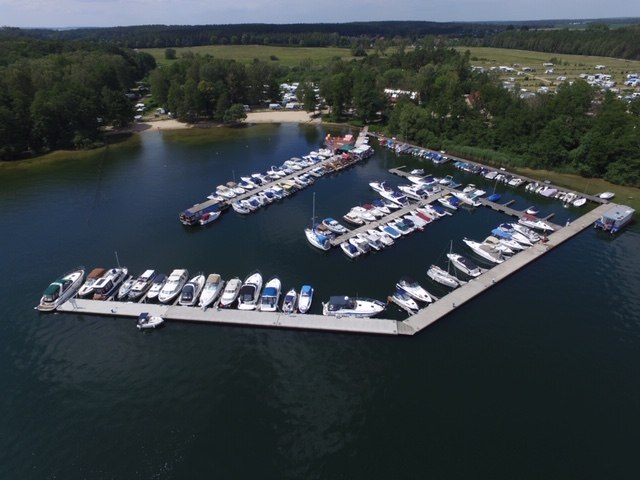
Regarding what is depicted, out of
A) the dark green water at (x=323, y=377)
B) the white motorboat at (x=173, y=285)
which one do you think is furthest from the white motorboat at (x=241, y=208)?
the white motorboat at (x=173, y=285)

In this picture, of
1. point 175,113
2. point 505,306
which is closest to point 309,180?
point 505,306

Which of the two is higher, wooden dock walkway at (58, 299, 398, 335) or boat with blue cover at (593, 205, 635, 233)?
boat with blue cover at (593, 205, 635, 233)

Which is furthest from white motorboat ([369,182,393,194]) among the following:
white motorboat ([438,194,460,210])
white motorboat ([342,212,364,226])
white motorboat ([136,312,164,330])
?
white motorboat ([136,312,164,330])

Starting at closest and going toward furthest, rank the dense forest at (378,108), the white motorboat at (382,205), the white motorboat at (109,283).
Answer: the white motorboat at (109,283) → the white motorboat at (382,205) → the dense forest at (378,108)

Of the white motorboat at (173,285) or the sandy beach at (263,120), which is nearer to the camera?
the white motorboat at (173,285)

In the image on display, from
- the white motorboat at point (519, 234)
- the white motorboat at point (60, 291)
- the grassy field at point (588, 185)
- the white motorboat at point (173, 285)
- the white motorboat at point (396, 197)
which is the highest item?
the grassy field at point (588, 185)

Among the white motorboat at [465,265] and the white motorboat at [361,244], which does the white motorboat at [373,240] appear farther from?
the white motorboat at [465,265]

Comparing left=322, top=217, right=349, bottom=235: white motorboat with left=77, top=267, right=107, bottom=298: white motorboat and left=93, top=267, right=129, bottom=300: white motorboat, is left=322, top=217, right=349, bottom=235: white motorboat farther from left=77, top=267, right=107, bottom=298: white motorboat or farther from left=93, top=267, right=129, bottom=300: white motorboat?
left=77, top=267, right=107, bottom=298: white motorboat

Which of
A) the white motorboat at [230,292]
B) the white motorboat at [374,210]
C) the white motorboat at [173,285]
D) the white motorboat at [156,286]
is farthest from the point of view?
the white motorboat at [374,210]
